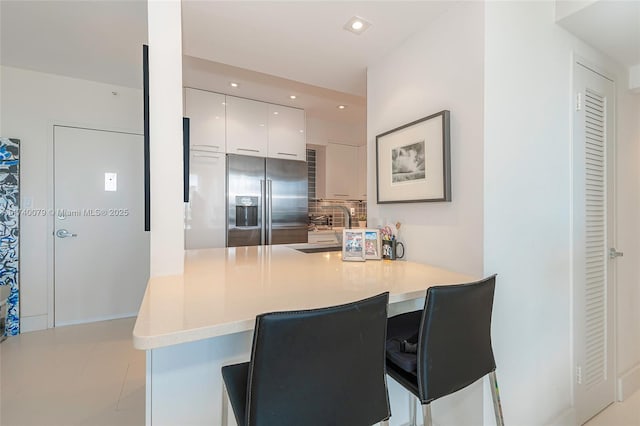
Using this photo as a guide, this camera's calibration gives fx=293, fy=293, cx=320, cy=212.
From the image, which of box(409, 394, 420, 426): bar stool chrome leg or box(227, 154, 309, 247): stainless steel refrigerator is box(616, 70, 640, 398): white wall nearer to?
box(409, 394, 420, 426): bar stool chrome leg

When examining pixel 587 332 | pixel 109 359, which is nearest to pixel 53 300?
pixel 109 359

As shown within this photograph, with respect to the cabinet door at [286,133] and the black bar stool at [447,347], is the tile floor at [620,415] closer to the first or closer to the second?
the black bar stool at [447,347]

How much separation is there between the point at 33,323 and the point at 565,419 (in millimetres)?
4449

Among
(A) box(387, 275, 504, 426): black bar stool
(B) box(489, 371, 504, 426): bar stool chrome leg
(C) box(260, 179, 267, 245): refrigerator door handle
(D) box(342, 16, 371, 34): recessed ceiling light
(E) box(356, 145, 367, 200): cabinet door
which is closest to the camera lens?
(A) box(387, 275, 504, 426): black bar stool

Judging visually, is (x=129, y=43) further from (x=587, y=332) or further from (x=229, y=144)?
(x=587, y=332)

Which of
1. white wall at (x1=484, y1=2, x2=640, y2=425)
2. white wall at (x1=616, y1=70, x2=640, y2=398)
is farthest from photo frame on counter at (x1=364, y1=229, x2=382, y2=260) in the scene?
white wall at (x1=616, y1=70, x2=640, y2=398)

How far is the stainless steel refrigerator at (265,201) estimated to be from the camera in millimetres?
3289

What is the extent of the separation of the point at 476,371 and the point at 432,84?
138cm

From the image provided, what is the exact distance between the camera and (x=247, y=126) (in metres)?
3.43

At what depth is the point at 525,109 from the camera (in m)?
1.46

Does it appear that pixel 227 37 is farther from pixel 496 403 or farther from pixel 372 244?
pixel 496 403

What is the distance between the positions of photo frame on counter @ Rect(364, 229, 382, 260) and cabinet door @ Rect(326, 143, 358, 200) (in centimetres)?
254

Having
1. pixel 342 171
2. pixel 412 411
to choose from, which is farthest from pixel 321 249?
pixel 342 171

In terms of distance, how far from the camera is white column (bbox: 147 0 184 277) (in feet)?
4.38
